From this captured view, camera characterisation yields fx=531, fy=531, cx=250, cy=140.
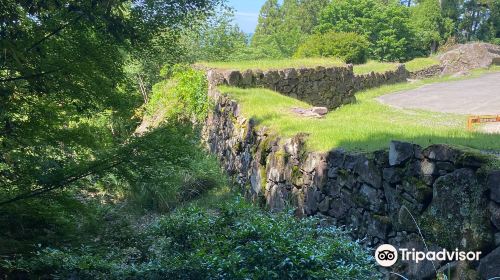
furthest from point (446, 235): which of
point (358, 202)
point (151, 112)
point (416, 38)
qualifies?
point (416, 38)

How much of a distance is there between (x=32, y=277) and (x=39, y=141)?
4.89ft

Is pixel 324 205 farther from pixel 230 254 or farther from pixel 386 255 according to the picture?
pixel 230 254

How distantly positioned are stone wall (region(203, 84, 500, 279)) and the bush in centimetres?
1612

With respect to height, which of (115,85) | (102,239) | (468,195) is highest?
(115,85)

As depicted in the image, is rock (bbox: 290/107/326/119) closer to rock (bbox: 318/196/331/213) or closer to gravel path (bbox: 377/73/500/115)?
rock (bbox: 318/196/331/213)

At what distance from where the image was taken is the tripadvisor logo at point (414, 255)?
457 centimetres

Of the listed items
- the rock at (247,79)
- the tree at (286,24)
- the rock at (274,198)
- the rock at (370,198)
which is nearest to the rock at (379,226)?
the rock at (370,198)

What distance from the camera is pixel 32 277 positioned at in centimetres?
516

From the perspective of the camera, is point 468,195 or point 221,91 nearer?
point 468,195

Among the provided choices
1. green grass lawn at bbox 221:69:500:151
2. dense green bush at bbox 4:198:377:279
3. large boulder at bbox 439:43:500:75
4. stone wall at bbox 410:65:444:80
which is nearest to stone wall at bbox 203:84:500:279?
green grass lawn at bbox 221:69:500:151

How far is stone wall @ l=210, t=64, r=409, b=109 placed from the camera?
13797 mm

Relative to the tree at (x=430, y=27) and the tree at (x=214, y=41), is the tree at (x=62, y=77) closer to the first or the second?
the tree at (x=214, y=41)

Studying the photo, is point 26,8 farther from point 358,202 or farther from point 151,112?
point 151,112

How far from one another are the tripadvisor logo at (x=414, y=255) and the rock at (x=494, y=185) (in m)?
0.50
